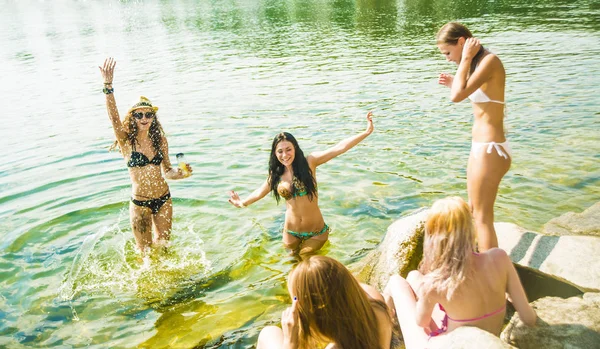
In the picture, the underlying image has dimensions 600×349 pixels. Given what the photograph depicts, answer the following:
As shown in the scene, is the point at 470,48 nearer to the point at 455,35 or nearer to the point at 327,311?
the point at 455,35

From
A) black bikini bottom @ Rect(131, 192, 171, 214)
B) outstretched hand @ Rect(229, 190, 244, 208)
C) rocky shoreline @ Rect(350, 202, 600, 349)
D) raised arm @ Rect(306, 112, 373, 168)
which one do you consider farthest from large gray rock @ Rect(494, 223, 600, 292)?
black bikini bottom @ Rect(131, 192, 171, 214)

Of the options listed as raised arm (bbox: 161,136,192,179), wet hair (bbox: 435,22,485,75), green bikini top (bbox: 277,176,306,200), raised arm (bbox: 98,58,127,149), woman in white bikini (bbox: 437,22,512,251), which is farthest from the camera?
raised arm (bbox: 161,136,192,179)

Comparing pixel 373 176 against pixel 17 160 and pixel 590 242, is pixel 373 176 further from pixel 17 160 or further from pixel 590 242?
pixel 17 160

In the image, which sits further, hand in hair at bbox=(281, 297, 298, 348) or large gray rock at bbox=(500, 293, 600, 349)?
large gray rock at bbox=(500, 293, 600, 349)

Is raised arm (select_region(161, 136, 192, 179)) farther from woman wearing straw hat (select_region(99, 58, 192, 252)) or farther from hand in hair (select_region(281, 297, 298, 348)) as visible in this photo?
hand in hair (select_region(281, 297, 298, 348))

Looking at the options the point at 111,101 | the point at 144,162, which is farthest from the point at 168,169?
the point at 111,101

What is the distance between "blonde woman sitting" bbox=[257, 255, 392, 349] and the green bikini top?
317cm

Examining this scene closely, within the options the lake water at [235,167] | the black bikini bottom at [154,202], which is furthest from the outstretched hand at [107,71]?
the lake water at [235,167]

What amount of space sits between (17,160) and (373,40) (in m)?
19.8

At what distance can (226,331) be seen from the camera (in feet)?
18.2

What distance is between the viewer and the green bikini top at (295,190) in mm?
→ 6611

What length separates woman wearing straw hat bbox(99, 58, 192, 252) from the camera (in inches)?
A: 255

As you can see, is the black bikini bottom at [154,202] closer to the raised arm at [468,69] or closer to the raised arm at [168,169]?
the raised arm at [168,169]

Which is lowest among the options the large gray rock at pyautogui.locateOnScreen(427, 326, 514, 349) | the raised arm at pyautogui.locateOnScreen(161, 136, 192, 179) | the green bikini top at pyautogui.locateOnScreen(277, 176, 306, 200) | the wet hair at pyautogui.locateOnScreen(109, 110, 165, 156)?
the large gray rock at pyautogui.locateOnScreen(427, 326, 514, 349)
